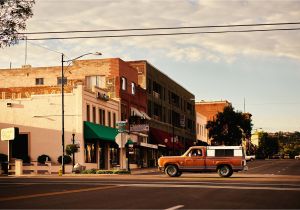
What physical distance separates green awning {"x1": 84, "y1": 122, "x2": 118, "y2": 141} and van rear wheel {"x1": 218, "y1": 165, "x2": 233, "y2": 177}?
66.4 feet

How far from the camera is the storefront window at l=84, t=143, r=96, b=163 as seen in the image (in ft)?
179

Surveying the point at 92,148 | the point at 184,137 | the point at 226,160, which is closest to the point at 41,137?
the point at 92,148

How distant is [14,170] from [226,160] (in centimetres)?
2081

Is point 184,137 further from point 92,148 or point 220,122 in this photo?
point 92,148

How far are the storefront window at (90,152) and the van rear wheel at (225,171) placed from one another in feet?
69.0

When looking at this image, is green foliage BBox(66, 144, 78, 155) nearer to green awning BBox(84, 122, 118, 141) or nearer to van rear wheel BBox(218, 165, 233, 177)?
green awning BBox(84, 122, 118, 141)

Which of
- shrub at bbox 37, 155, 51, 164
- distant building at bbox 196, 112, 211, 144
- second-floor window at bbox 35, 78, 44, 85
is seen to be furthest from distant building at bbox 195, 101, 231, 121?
shrub at bbox 37, 155, 51, 164

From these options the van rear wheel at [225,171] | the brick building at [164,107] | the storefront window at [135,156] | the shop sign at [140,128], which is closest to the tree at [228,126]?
the brick building at [164,107]

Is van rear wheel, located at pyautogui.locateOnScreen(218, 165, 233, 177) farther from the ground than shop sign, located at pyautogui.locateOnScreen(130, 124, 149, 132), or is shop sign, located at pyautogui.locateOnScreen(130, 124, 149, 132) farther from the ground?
Answer: shop sign, located at pyautogui.locateOnScreen(130, 124, 149, 132)

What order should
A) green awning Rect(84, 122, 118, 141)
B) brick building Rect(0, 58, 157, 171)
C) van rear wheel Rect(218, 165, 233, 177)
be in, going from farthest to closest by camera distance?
brick building Rect(0, 58, 157, 171) → green awning Rect(84, 122, 118, 141) → van rear wheel Rect(218, 165, 233, 177)

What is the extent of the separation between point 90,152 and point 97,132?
237cm

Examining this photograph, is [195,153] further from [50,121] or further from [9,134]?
[50,121]

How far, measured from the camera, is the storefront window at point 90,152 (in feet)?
179

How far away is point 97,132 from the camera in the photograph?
54688mm
